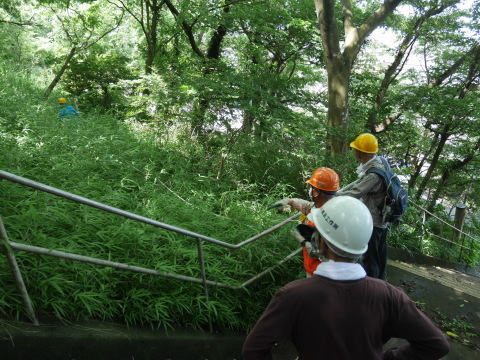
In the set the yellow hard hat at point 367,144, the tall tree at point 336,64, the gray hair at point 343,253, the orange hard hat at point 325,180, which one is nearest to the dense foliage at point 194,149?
the tall tree at point 336,64

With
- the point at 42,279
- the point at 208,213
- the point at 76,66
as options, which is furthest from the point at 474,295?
the point at 76,66

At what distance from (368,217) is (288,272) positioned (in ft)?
7.70

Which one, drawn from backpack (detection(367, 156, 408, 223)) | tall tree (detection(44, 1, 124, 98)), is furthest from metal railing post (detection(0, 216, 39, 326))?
tall tree (detection(44, 1, 124, 98))

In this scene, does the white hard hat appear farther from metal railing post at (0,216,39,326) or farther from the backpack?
the backpack

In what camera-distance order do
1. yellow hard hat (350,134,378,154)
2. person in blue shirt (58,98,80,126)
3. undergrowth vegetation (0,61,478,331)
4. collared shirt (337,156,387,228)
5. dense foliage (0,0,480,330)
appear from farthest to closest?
person in blue shirt (58,98,80,126) → yellow hard hat (350,134,378,154) → collared shirt (337,156,387,228) → dense foliage (0,0,480,330) → undergrowth vegetation (0,61,478,331)

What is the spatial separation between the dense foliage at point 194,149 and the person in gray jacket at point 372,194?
2.64 feet

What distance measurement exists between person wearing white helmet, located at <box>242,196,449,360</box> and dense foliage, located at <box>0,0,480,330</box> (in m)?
1.52

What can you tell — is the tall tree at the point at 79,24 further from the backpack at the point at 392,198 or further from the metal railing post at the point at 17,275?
the backpack at the point at 392,198

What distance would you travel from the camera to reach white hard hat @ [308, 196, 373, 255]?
1.34 m

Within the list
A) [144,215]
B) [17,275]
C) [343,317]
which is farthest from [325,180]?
[17,275]

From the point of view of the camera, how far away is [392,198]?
3.28 meters

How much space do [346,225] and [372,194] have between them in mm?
2222

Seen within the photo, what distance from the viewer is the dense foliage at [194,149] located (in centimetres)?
277

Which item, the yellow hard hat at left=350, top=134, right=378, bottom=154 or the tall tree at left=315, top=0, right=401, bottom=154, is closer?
the yellow hard hat at left=350, top=134, right=378, bottom=154
